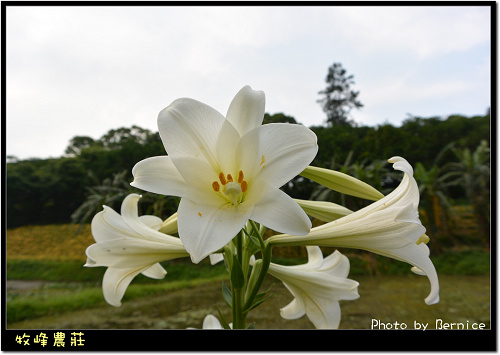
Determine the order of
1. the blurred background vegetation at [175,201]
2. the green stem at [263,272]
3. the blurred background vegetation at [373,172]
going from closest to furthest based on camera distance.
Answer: the green stem at [263,272] → the blurred background vegetation at [175,201] → the blurred background vegetation at [373,172]

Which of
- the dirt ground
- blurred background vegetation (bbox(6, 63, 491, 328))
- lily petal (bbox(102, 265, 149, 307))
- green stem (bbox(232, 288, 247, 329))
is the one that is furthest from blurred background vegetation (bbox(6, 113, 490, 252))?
green stem (bbox(232, 288, 247, 329))

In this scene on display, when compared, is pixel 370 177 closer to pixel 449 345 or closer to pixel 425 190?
pixel 425 190

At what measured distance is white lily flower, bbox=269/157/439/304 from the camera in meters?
0.42

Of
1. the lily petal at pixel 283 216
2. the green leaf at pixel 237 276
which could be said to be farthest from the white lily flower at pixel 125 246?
the lily petal at pixel 283 216

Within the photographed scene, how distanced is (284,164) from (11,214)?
3.21m

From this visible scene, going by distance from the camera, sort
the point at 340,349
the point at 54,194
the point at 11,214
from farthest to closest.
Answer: the point at 54,194 < the point at 11,214 < the point at 340,349

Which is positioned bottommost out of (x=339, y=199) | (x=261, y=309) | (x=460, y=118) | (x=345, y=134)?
(x=261, y=309)

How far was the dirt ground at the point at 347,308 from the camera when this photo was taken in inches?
A: 84.0

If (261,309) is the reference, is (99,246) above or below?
above

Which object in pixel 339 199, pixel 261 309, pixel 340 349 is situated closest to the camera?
pixel 340 349

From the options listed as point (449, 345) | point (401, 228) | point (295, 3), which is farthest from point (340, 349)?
point (295, 3)

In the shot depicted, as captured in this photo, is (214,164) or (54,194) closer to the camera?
(214,164)

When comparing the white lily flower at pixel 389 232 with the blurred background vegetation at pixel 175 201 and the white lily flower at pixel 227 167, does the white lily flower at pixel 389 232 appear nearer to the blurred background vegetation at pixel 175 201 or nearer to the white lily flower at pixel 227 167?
the white lily flower at pixel 227 167

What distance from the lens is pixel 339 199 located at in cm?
224
